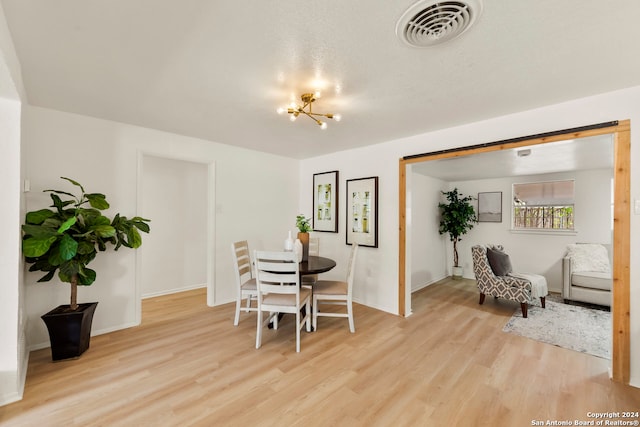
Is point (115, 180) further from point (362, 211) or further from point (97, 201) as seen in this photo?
point (362, 211)

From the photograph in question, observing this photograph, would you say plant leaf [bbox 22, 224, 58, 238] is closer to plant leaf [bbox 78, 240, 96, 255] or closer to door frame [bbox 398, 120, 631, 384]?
plant leaf [bbox 78, 240, 96, 255]

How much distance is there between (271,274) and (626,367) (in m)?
3.05

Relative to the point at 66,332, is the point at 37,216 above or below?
above

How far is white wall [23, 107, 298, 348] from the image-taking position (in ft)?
8.64

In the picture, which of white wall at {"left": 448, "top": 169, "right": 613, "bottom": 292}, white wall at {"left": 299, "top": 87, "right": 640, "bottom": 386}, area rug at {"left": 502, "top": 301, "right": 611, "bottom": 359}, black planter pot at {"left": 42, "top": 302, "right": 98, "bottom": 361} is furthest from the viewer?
white wall at {"left": 448, "top": 169, "right": 613, "bottom": 292}

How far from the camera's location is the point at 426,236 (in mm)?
5309

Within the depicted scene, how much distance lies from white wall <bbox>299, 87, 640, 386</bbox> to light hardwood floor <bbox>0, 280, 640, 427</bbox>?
0.67 meters

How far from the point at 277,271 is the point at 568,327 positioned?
3.53 meters

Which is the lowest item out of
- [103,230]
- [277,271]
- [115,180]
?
[277,271]

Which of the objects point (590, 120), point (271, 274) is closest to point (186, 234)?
point (271, 274)

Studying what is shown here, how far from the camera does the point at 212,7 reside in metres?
1.33

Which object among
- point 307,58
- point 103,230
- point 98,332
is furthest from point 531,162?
point 98,332

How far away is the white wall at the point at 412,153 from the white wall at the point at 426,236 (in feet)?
3.83

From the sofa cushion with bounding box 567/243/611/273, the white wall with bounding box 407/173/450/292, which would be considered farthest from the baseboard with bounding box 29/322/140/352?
the sofa cushion with bounding box 567/243/611/273
